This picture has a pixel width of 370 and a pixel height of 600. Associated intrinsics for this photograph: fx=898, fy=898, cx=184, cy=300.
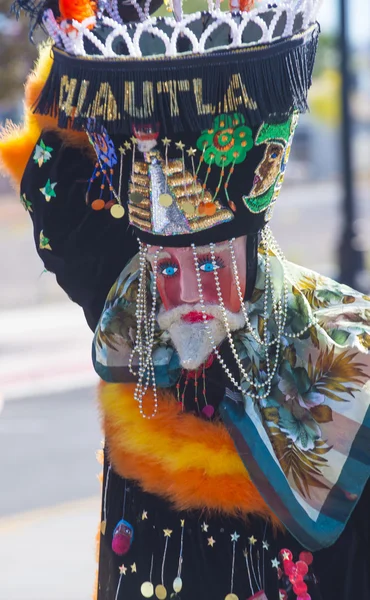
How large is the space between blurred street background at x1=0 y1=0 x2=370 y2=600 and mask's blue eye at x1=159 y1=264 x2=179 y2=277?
39cm

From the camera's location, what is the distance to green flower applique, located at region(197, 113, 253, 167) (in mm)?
1733

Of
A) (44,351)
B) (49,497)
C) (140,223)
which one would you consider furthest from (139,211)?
(44,351)

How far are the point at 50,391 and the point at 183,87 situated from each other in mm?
5174

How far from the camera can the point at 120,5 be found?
2002 millimetres

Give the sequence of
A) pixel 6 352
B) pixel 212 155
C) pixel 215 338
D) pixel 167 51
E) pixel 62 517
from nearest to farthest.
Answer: pixel 167 51 → pixel 212 155 → pixel 215 338 → pixel 62 517 → pixel 6 352

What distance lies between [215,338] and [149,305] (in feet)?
0.67

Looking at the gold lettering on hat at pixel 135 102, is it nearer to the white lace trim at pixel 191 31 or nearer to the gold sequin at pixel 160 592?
the white lace trim at pixel 191 31

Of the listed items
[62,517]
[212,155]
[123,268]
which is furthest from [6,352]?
[212,155]

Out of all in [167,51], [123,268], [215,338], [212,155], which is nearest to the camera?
[167,51]

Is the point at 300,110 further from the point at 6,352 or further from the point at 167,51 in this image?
the point at 6,352

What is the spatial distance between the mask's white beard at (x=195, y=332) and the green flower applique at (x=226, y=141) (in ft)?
1.01

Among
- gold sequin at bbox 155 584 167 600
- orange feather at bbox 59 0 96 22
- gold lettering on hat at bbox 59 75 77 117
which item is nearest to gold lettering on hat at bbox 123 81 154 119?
gold lettering on hat at bbox 59 75 77 117

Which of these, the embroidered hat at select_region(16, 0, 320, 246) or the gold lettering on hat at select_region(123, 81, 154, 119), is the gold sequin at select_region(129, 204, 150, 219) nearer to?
the embroidered hat at select_region(16, 0, 320, 246)

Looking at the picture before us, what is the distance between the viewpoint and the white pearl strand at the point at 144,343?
1944 millimetres
